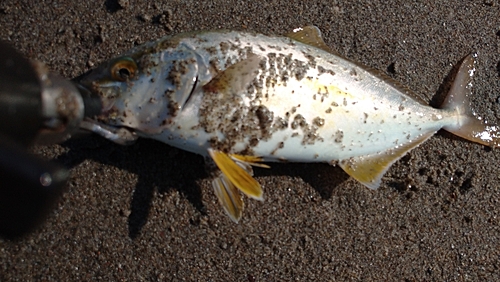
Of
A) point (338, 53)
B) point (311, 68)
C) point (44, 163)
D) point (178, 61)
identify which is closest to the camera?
point (44, 163)

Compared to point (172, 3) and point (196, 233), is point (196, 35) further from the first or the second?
point (196, 233)

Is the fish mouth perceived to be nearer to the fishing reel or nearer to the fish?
the fish

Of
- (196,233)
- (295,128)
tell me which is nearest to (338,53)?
(295,128)

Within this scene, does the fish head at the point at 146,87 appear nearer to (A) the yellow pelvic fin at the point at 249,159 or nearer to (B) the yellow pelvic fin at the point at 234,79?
(B) the yellow pelvic fin at the point at 234,79

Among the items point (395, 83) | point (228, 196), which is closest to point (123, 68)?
point (228, 196)

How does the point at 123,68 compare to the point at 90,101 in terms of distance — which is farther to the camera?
the point at 123,68

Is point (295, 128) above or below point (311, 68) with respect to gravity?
below

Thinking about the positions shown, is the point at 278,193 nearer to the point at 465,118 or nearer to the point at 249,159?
the point at 249,159
